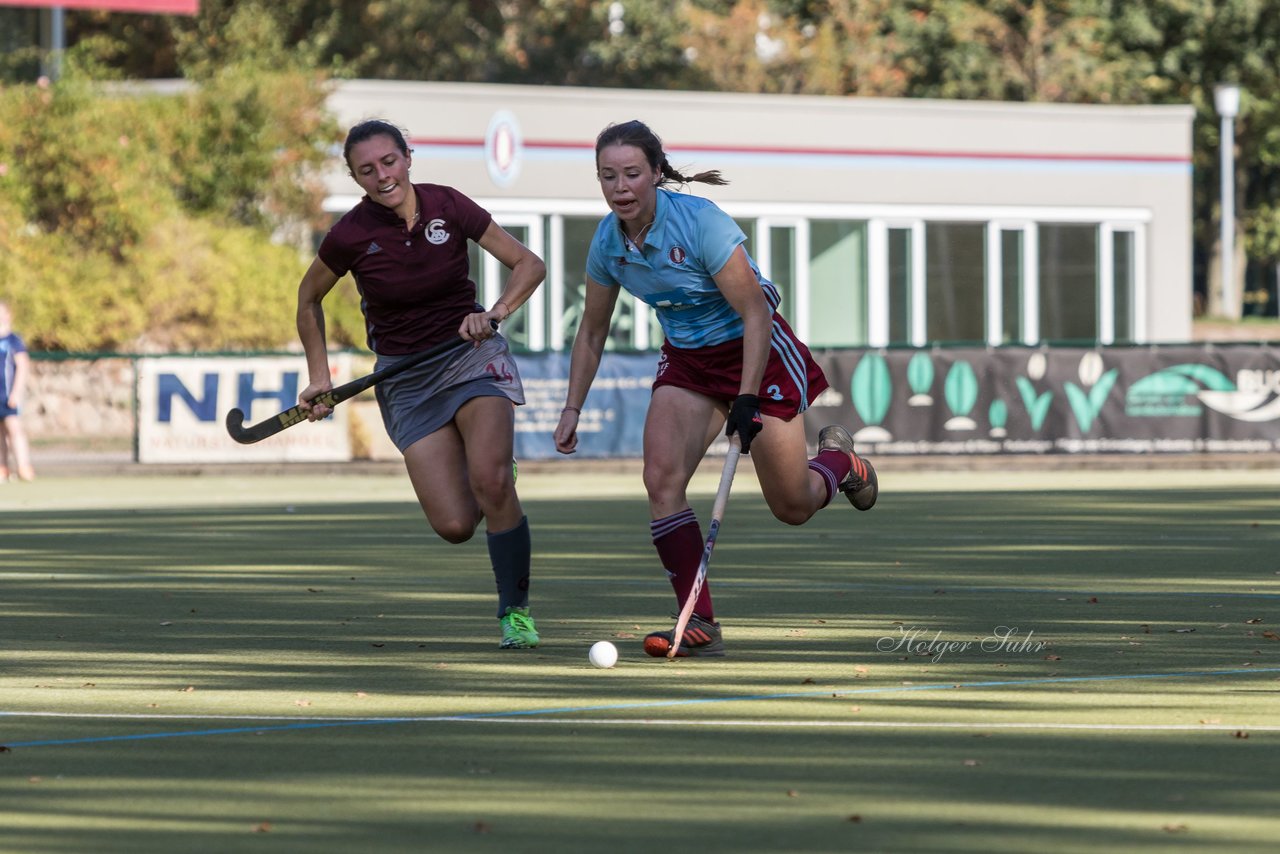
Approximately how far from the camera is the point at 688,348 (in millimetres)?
8484

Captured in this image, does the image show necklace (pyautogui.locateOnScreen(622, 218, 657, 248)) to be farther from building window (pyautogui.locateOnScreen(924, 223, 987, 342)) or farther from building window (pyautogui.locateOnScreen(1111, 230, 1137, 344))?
building window (pyautogui.locateOnScreen(1111, 230, 1137, 344))

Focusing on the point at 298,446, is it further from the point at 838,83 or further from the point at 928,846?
the point at 838,83

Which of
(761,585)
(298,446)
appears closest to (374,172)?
(761,585)

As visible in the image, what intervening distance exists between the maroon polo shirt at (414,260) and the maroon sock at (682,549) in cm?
116

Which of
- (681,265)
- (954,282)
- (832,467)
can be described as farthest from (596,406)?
(681,265)

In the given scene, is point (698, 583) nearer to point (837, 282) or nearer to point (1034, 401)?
point (1034, 401)

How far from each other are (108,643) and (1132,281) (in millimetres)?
33447

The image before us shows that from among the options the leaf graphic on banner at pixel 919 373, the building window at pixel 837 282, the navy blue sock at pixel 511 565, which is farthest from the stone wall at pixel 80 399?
the navy blue sock at pixel 511 565

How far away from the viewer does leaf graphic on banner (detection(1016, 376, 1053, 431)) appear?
2511 cm

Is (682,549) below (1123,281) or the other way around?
below

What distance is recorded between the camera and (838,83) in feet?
177

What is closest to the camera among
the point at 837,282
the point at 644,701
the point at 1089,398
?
the point at 644,701

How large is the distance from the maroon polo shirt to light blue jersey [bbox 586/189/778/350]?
566 mm
